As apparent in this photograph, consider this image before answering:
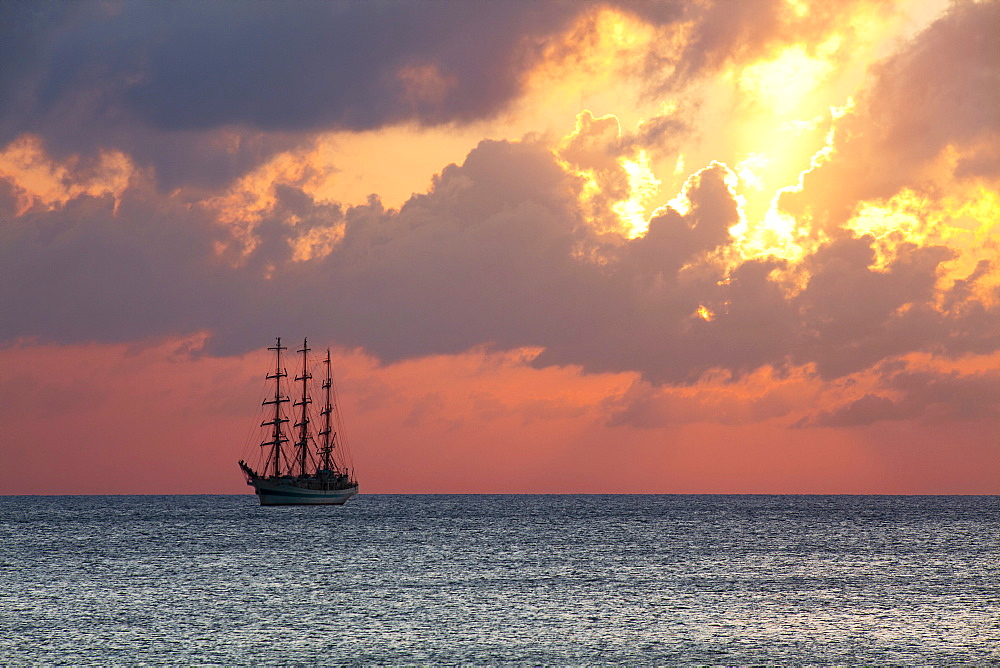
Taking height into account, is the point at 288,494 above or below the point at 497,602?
above

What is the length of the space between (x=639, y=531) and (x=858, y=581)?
67.4 metres

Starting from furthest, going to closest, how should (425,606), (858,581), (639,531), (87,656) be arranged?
1. (639,531)
2. (858,581)
3. (425,606)
4. (87,656)

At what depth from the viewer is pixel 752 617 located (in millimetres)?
51094

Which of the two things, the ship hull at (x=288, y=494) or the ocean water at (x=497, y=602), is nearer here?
the ocean water at (x=497, y=602)

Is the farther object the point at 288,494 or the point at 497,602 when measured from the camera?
the point at 288,494

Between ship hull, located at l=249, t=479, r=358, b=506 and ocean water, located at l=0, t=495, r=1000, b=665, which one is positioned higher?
ship hull, located at l=249, t=479, r=358, b=506

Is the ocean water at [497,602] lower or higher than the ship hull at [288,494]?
lower

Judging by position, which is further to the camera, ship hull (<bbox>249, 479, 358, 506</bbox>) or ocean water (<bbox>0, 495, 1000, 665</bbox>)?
ship hull (<bbox>249, 479, 358, 506</bbox>)

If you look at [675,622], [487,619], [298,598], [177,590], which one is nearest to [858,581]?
[675,622]

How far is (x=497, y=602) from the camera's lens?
5678 centimetres

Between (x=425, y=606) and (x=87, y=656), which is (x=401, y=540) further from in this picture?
(x=87, y=656)

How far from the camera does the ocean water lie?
41.8 meters

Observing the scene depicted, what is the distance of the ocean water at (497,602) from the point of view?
41.8m

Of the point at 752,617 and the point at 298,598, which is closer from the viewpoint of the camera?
the point at 752,617
